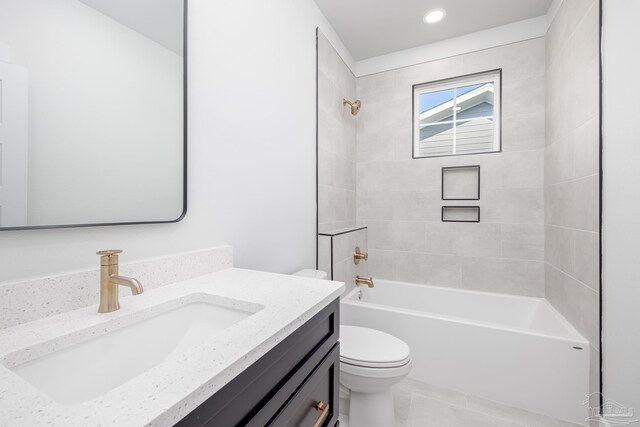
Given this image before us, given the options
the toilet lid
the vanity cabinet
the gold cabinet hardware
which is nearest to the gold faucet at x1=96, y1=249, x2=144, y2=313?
the vanity cabinet

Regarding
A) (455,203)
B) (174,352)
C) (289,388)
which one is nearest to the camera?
(289,388)

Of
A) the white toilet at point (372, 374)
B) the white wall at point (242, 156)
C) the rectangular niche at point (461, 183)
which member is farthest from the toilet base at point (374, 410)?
the rectangular niche at point (461, 183)

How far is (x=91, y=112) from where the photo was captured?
0.76m

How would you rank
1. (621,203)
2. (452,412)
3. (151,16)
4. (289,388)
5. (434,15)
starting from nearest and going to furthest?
(289,388) < (151,16) < (621,203) < (452,412) < (434,15)

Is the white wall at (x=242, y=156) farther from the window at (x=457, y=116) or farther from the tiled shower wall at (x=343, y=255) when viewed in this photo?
the window at (x=457, y=116)

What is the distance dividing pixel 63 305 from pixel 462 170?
8.55 ft

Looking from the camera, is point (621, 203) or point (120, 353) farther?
point (621, 203)

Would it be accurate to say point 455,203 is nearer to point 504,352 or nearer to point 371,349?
point 504,352

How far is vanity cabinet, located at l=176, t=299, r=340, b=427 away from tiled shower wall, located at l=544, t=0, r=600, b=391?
57.1 inches

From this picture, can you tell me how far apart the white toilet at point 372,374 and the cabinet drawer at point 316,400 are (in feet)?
1.54

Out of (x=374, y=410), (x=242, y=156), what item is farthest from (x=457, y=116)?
(x=374, y=410)

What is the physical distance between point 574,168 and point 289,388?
1.96 m

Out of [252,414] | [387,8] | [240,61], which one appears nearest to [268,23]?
[240,61]

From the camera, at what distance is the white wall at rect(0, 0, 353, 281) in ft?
2.55
